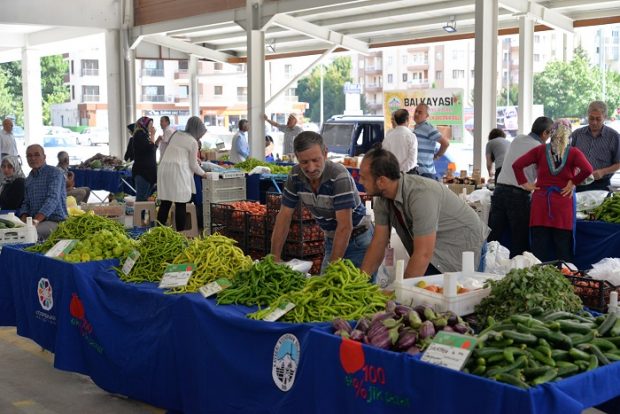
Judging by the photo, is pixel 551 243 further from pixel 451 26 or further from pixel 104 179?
pixel 104 179

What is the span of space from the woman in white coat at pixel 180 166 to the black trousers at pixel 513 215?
3719mm

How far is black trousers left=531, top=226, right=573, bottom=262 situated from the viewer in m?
6.47

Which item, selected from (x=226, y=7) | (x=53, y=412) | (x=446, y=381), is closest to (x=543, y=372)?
(x=446, y=381)

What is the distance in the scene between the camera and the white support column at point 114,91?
58.3 ft

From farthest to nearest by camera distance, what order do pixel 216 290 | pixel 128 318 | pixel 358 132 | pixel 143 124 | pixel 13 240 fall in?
pixel 358 132, pixel 143 124, pixel 13 240, pixel 128 318, pixel 216 290

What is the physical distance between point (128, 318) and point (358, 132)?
1296 cm

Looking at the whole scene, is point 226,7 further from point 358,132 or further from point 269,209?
point 269,209

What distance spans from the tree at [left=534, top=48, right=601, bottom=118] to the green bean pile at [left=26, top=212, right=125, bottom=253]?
20.5m

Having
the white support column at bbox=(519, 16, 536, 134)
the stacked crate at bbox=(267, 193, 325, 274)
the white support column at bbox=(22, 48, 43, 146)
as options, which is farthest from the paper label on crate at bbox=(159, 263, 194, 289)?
the white support column at bbox=(22, 48, 43, 146)

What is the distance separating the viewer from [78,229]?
17.8 feet

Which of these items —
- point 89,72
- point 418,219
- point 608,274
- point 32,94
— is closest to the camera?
point 418,219

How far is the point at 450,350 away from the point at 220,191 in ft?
25.8

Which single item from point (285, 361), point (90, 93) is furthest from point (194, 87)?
point (90, 93)

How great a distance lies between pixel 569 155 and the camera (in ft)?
20.6
